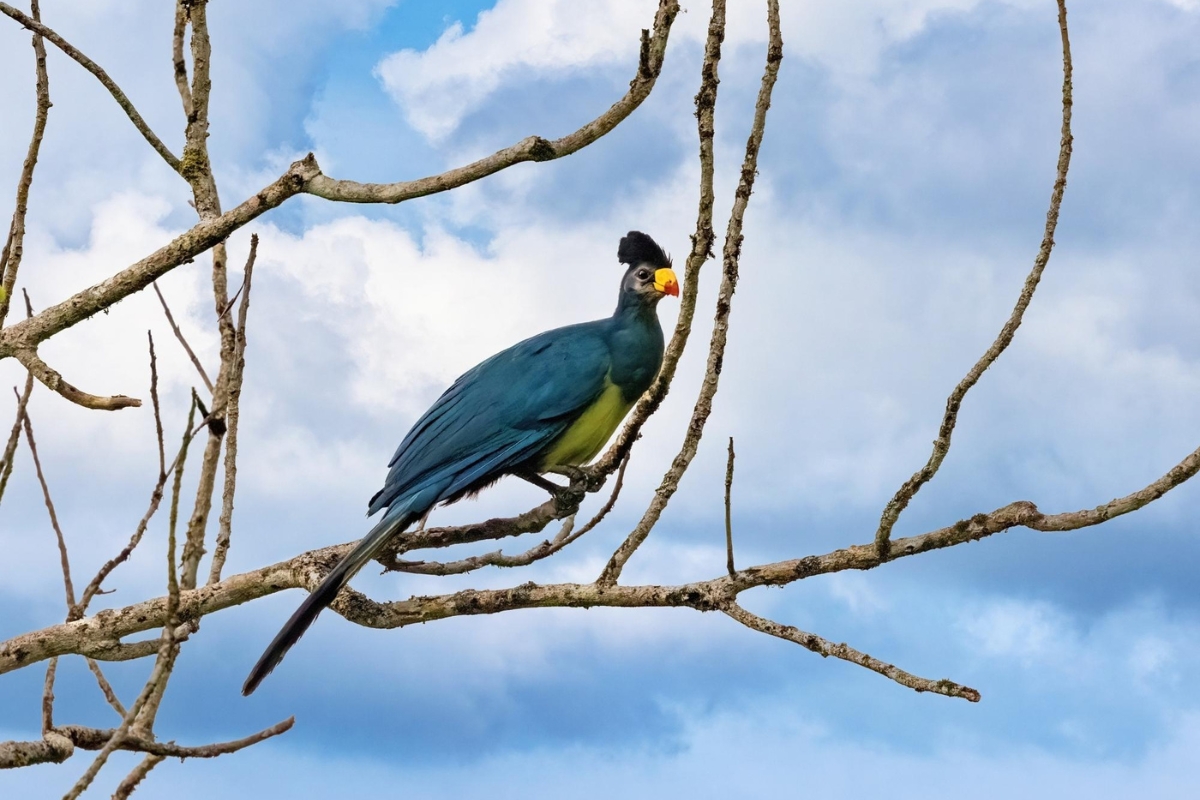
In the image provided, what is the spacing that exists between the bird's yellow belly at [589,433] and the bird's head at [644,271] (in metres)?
0.58

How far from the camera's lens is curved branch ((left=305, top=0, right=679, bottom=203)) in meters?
3.59

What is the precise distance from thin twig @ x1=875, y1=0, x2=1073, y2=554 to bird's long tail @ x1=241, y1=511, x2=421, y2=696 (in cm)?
185

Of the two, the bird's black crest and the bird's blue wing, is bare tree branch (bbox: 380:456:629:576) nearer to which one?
the bird's blue wing

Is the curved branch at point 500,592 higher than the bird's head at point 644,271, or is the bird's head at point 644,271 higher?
the bird's head at point 644,271

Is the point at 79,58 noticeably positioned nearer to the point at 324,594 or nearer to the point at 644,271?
the point at 324,594

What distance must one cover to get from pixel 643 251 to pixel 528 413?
3.81ft

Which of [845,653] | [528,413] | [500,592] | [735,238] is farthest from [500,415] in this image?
[845,653]

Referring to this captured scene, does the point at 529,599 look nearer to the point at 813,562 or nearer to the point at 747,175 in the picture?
the point at 813,562

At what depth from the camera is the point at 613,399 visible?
5199 mm

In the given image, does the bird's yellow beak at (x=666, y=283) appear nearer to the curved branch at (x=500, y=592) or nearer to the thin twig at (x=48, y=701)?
the curved branch at (x=500, y=592)

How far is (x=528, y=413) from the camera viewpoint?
195 inches

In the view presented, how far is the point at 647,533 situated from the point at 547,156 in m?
1.36

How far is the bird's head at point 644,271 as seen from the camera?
5.50m

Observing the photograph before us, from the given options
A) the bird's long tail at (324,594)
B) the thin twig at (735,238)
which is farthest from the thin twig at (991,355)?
the bird's long tail at (324,594)
